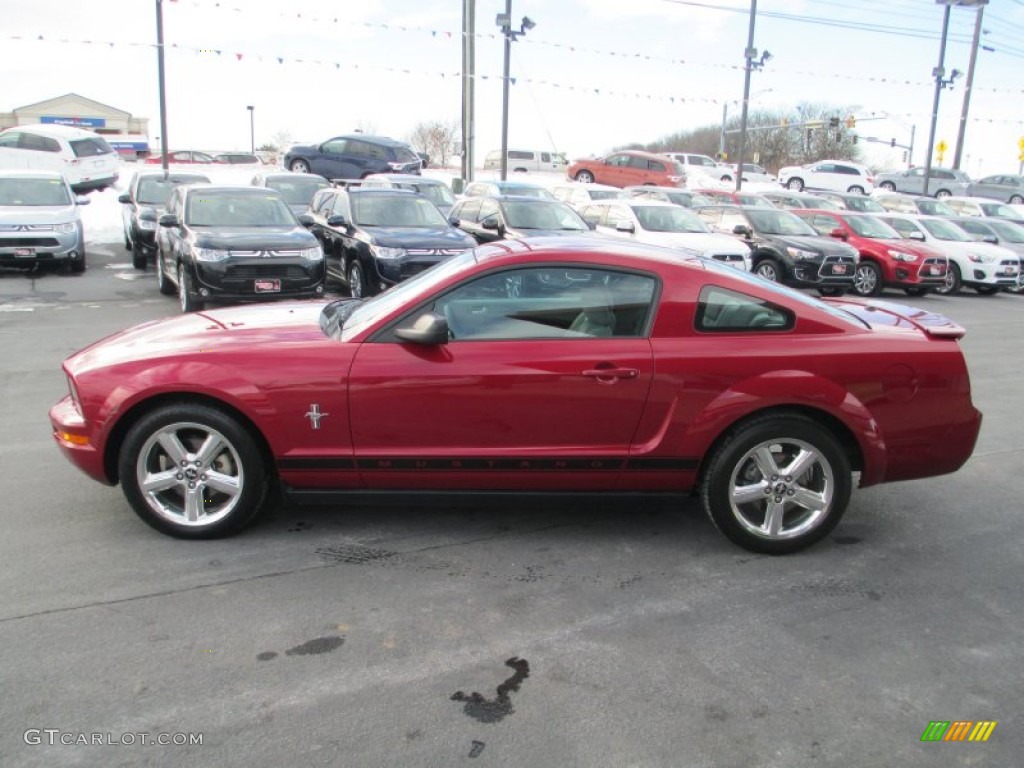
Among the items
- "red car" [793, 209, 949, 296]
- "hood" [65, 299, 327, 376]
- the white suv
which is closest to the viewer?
"hood" [65, 299, 327, 376]

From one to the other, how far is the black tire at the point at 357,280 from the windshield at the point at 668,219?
598 centimetres

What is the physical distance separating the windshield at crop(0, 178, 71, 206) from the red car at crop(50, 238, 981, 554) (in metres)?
12.5

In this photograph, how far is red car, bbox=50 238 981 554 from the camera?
4070 mm

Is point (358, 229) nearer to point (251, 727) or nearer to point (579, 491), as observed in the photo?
point (579, 491)

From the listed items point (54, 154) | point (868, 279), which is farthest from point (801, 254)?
point (54, 154)

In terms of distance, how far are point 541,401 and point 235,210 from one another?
9.19 meters

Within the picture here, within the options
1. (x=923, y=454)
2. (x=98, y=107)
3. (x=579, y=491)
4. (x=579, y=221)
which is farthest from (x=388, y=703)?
(x=98, y=107)

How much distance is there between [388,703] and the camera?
297 cm

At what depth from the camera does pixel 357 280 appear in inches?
483

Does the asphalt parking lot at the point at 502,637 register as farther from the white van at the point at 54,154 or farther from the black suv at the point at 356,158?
the black suv at the point at 356,158

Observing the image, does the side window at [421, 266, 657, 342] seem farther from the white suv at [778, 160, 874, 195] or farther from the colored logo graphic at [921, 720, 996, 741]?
the white suv at [778, 160, 874, 195]

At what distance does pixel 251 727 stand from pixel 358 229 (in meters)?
10.3

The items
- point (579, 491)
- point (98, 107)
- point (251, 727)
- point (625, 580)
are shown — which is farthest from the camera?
point (98, 107)

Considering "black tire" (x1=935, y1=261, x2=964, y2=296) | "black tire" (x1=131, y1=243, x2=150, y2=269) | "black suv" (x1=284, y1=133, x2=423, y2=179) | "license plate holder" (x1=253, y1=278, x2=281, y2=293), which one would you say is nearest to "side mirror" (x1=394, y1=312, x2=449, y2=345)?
"license plate holder" (x1=253, y1=278, x2=281, y2=293)
